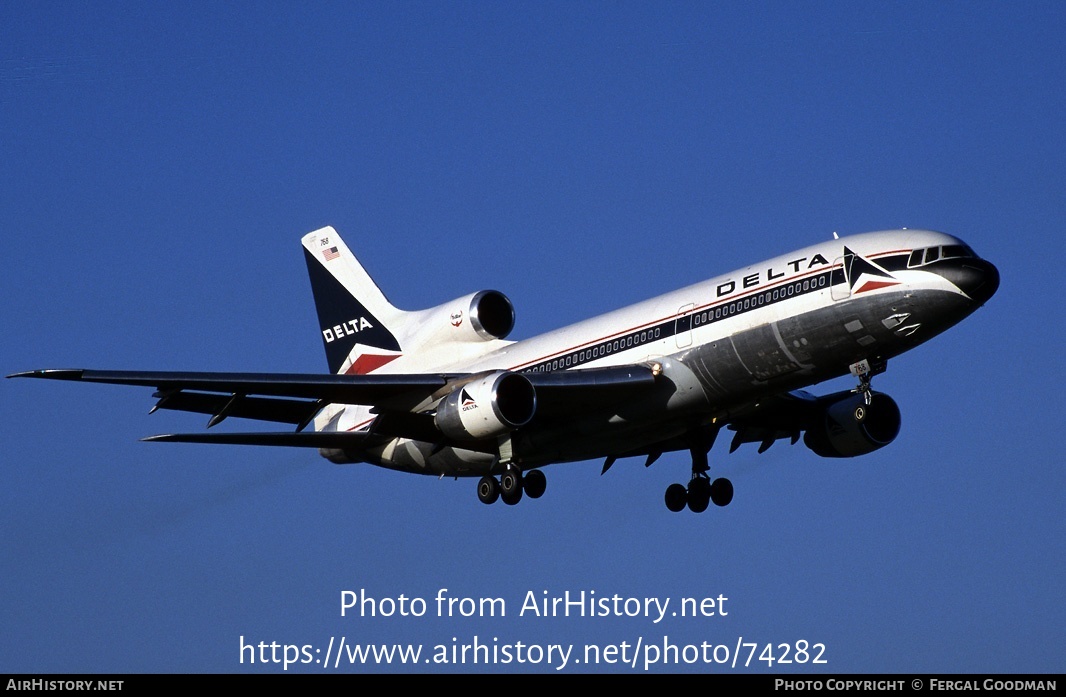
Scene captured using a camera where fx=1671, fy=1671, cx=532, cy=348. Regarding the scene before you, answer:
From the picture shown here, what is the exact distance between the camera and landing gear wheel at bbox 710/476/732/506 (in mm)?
45750

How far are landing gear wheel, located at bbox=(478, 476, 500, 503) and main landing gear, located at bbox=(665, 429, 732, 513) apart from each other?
5.53 meters

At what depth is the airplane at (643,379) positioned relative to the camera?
3831cm

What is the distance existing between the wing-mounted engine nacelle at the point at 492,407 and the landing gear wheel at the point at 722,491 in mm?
7733

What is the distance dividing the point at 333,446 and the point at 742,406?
12065 millimetres

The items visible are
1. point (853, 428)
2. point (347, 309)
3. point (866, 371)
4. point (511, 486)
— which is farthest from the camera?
point (347, 309)

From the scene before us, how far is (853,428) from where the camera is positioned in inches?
1785

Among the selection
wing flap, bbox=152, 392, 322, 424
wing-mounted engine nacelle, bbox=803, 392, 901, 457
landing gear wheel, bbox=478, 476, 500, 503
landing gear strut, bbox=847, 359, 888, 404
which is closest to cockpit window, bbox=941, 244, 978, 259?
landing gear strut, bbox=847, 359, 888, 404

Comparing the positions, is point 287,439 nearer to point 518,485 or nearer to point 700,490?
point 518,485

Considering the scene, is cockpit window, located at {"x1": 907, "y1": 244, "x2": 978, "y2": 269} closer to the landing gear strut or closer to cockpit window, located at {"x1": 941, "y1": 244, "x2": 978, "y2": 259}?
cockpit window, located at {"x1": 941, "y1": 244, "x2": 978, "y2": 259}

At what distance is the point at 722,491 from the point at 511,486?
21.6 ft

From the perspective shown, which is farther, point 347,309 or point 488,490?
point 347,309

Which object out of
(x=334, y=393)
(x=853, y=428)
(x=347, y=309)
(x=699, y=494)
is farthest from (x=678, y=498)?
(x=347, y=309)

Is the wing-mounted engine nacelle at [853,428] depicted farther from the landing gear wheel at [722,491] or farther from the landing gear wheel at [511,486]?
the landing gear wheel at [511,486]

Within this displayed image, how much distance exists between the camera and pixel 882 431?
149ft
